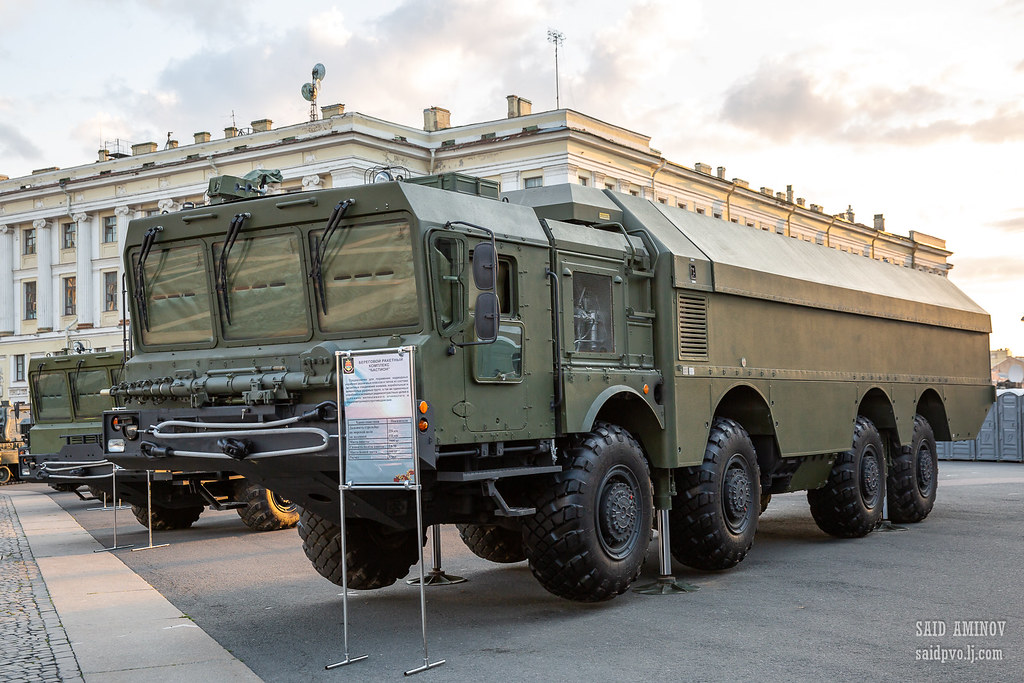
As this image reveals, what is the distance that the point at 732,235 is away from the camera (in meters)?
12.2

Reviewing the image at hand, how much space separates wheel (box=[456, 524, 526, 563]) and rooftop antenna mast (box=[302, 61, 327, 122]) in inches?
2276

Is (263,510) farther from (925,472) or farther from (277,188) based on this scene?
(277,188)

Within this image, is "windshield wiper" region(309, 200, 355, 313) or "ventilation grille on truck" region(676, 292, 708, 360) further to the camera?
"ventilation grille on truck" region(676, 292, 708, 360)

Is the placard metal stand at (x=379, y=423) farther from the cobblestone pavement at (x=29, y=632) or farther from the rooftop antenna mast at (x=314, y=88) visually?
the rooftop antenna mast at (x=314, y=88)

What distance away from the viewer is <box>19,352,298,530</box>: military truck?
15875 mm

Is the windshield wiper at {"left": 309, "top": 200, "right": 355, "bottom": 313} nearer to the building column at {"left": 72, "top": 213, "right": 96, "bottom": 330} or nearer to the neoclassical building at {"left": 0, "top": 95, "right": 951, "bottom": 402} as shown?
the neoclassical building at {"left": 0, "top": 95, "right": 951, "bottom": 402}

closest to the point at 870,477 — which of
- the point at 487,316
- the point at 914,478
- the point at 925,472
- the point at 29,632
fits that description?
the point at 914,478

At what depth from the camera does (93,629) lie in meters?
9.16

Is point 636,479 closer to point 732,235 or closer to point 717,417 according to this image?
point 717,417

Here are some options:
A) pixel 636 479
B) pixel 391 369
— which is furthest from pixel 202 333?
pixel 636 479

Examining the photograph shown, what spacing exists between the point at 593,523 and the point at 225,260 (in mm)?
3456

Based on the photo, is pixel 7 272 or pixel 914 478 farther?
pixel 7 272

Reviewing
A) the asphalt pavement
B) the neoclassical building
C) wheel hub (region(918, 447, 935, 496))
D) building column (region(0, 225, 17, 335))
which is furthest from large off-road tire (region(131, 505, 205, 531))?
building column (region(0, 225, 17, 335))

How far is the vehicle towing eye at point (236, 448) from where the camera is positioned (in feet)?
26.0
